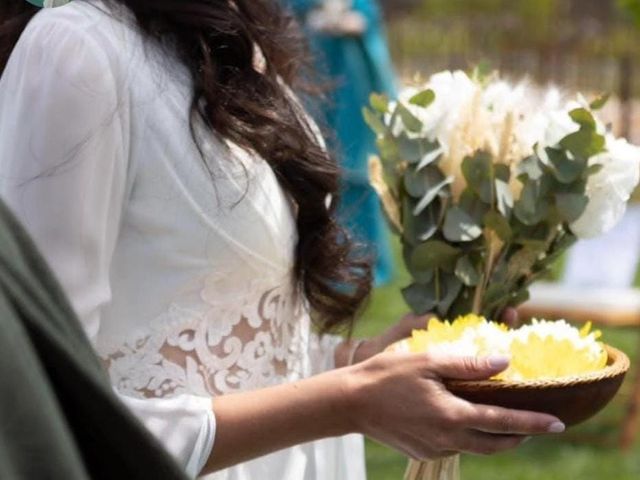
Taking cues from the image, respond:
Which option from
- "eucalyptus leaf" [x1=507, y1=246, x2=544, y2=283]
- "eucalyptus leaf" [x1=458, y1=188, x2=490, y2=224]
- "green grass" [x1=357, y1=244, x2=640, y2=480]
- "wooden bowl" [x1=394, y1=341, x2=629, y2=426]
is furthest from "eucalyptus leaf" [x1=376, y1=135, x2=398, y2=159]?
"green grass" [x1=357, y1=244, x2=640, y2=480]

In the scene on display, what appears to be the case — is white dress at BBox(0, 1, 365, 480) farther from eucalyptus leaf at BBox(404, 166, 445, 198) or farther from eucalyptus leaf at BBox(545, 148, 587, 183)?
eucalyptus leaf at BBox(545, 148, 587, 183)

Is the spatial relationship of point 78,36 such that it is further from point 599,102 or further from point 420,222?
point 599,102

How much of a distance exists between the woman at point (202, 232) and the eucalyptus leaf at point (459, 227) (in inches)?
6.9

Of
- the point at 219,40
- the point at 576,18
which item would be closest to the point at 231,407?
the point at 219,40

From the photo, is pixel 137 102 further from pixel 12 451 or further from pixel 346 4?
pixel 346 4

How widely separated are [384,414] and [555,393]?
0.74 feet

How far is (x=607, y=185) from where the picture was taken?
2.47 metres

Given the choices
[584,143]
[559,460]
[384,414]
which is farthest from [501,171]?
[559,460]

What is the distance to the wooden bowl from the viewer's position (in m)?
1.91

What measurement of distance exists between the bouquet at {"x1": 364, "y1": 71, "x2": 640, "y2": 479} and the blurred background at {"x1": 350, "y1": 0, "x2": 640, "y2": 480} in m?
0.26

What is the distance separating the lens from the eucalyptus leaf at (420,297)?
2502mm

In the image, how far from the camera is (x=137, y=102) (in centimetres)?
205

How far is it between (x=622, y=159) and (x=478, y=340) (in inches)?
18.8

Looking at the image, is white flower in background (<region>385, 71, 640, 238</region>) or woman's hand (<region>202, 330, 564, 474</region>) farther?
white flower in background (<region>385, 71, 640, 238</region>)
